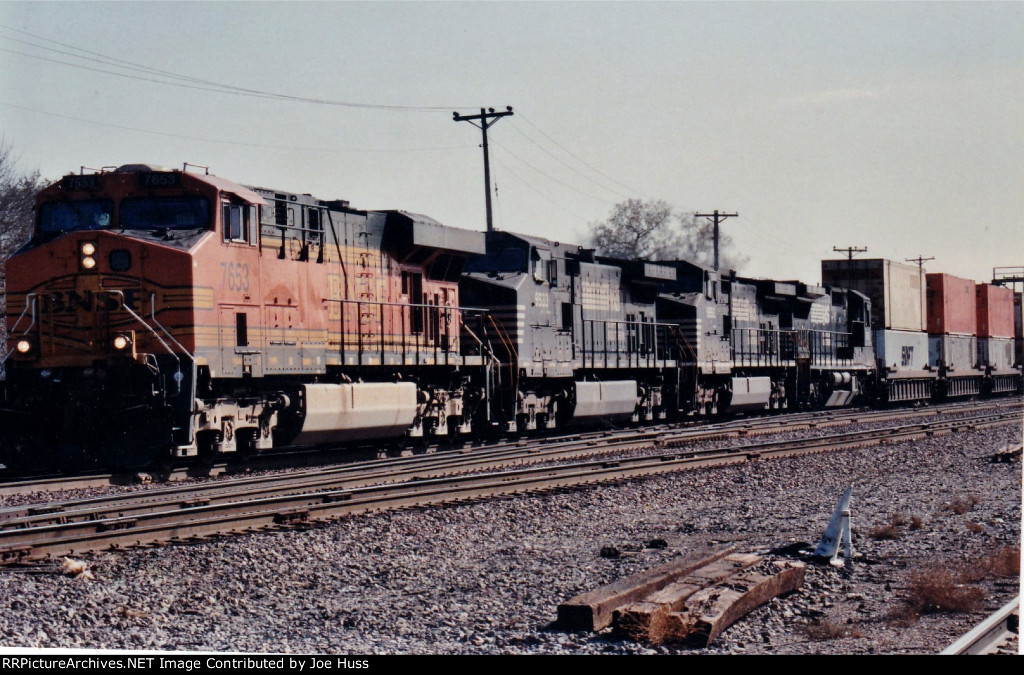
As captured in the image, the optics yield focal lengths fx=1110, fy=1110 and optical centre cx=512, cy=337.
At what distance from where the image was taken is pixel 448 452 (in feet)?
50.1

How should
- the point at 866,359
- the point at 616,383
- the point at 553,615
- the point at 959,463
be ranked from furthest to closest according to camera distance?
the point at 866,359 < the point at 616,383 < the point at 959,463 < the point at 553,615

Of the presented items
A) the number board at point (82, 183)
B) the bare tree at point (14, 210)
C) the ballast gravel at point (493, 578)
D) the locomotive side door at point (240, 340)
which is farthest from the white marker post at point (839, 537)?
the bare tree at point (14, 210)

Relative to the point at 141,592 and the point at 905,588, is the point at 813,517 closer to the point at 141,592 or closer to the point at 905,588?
the point at 905,588

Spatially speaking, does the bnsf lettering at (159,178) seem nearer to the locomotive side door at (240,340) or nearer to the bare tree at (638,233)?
the locomotive side door at (240,340)

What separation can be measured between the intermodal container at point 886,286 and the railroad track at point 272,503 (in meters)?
18.2

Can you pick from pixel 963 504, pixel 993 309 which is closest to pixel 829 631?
pixel 963 504

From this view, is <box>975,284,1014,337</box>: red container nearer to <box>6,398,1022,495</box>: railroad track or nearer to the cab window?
<box>6,398,1022,495</box>: railroad track

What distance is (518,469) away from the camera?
12539mm

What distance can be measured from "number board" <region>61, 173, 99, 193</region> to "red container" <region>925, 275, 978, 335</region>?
2663cm

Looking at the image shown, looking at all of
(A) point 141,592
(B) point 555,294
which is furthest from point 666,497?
(B) point 555,294

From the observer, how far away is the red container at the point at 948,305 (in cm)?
3266

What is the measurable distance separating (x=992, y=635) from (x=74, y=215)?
10.1 m

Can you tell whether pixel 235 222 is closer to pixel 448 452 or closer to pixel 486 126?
pixel 448 452

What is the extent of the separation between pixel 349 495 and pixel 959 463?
8.11m
